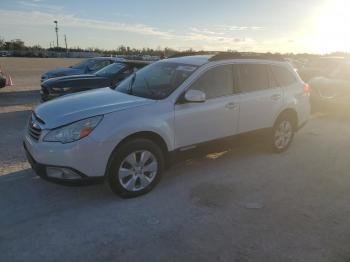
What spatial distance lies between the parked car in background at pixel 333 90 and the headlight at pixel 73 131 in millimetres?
8080

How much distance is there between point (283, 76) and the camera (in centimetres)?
652

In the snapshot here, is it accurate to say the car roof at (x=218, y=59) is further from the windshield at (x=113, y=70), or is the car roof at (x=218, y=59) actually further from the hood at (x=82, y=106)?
the windshield at (x=113, y=70)

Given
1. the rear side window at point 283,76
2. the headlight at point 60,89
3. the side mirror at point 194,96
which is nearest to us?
the side mirror at point 194,96

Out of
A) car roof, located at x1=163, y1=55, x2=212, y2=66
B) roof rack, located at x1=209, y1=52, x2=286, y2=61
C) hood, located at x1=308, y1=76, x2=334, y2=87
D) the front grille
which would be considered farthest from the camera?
hood, located at x1=308, y1=76, x2=334, y2=87

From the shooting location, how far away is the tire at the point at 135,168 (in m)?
4.31

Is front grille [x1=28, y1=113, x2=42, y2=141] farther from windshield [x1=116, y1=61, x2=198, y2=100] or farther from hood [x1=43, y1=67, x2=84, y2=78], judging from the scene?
hood [x1=43, y1=67, x2=84, y2=78]

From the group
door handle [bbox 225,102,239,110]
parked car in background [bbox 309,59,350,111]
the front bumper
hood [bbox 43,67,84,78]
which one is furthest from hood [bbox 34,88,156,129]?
hood [bbox 43,67,84,78]

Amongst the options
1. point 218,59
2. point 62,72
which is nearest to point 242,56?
point 218,59

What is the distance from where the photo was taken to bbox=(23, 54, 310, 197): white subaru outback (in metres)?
4.12

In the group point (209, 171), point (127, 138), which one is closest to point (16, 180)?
point (127, 138)

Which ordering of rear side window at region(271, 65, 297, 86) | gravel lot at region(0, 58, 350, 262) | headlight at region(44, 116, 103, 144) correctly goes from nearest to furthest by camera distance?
gravel lot at region(0, 58, 350, 262) → headlight at region(44, 116, 103, 144) → rear side window at region(271, 65, 297, 86)

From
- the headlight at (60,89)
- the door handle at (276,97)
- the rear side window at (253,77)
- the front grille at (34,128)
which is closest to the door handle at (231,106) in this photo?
the rear side window at (253,77)

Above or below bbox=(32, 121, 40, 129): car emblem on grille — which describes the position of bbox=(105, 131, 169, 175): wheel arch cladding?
below

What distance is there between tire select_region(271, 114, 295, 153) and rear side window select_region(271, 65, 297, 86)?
615mm
